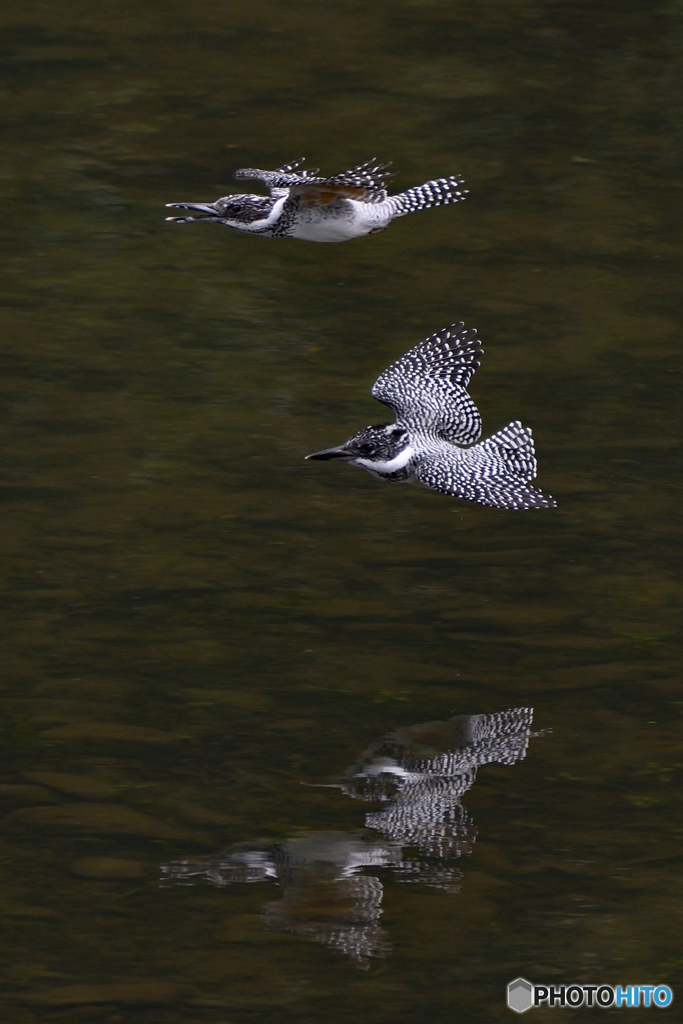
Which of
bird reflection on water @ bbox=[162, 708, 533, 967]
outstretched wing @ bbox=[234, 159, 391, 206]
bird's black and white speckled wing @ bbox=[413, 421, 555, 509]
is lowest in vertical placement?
bird reflection on water @ bbox=[162, 708, 533, 967]

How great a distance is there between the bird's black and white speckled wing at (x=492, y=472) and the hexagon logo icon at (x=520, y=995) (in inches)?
99.4

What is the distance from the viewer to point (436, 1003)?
5.83m

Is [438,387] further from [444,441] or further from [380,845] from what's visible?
[380,845]

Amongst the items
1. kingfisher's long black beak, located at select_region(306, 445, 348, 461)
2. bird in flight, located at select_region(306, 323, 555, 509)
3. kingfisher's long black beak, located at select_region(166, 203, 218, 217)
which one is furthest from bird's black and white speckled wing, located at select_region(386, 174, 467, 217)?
kingfisher's long black beak, located at select_region(306, 445, 348, 461)

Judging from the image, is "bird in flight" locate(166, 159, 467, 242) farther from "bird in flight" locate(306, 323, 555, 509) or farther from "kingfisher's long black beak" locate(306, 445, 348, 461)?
"kingfisher's long black beak" locate(306, 445, 348, 461)

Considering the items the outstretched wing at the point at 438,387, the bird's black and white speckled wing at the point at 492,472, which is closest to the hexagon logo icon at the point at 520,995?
the bird's black and white speckled wing at the point at 492,472

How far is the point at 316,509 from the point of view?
30.2 ft

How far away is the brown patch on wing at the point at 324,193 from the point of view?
31.6ft

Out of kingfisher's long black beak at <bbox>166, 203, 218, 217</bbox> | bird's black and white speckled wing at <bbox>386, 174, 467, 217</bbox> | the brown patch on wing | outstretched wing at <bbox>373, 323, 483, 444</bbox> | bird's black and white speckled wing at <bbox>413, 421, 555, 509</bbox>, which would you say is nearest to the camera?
bird's black and white speckled wing at <bbox>413, 421, 555, 509</bbox>

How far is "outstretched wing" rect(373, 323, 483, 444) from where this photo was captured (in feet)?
28.6

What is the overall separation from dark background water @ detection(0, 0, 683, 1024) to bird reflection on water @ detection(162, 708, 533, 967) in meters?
0.07

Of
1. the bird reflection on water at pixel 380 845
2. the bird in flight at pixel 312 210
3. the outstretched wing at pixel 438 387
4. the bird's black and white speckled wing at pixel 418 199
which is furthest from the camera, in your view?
the bird's black and white speckled wing at pixel 418 199

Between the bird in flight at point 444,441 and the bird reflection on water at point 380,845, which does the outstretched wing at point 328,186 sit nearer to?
the bird in flight at point 444,441

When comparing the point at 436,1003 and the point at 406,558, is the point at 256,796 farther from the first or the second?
the point at 406,558
